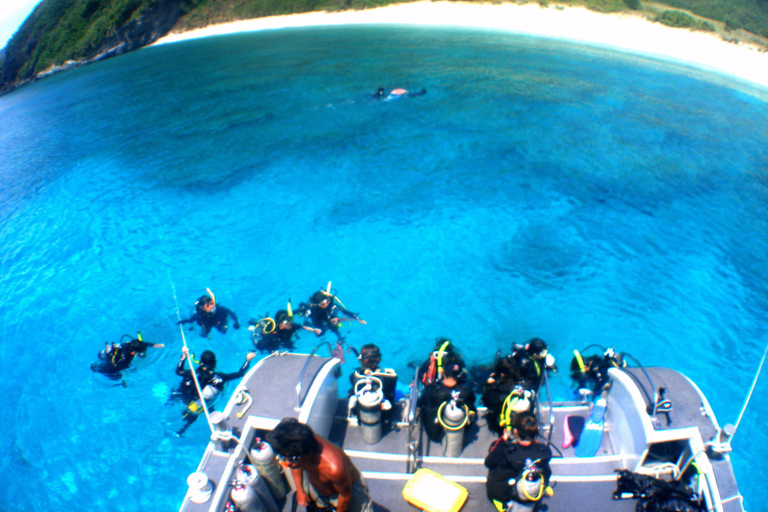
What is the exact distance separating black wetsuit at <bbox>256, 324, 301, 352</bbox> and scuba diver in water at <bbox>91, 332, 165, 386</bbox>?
8.71ft

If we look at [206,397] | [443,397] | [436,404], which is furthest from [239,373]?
[443,397]

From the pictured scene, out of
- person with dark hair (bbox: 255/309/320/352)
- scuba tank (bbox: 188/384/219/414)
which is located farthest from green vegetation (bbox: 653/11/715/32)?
scuba tank (bbox: 188/384/219/414)

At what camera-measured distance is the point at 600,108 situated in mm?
23312

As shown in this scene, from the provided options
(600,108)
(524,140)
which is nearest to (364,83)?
(524,140)

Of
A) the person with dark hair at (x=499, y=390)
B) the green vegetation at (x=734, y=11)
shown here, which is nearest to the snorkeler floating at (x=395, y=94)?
the person with dark hair at (x=499, y=390)

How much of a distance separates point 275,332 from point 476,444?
17.4 feet

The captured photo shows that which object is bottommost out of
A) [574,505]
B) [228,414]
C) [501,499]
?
[574,505]

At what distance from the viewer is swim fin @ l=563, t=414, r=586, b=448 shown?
5.93 meters

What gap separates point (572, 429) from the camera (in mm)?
6082

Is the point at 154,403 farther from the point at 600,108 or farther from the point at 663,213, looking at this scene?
the point at 600,108

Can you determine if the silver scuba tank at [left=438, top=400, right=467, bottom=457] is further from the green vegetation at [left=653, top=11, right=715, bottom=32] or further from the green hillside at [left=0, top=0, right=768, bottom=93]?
A: the green vegetation at [left=653, top=11, right=715, bottom=32]

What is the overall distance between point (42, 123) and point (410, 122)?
2482 centimetres

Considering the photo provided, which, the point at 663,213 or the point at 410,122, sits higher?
the point at 410,122

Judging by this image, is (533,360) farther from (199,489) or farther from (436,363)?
(199,489)
